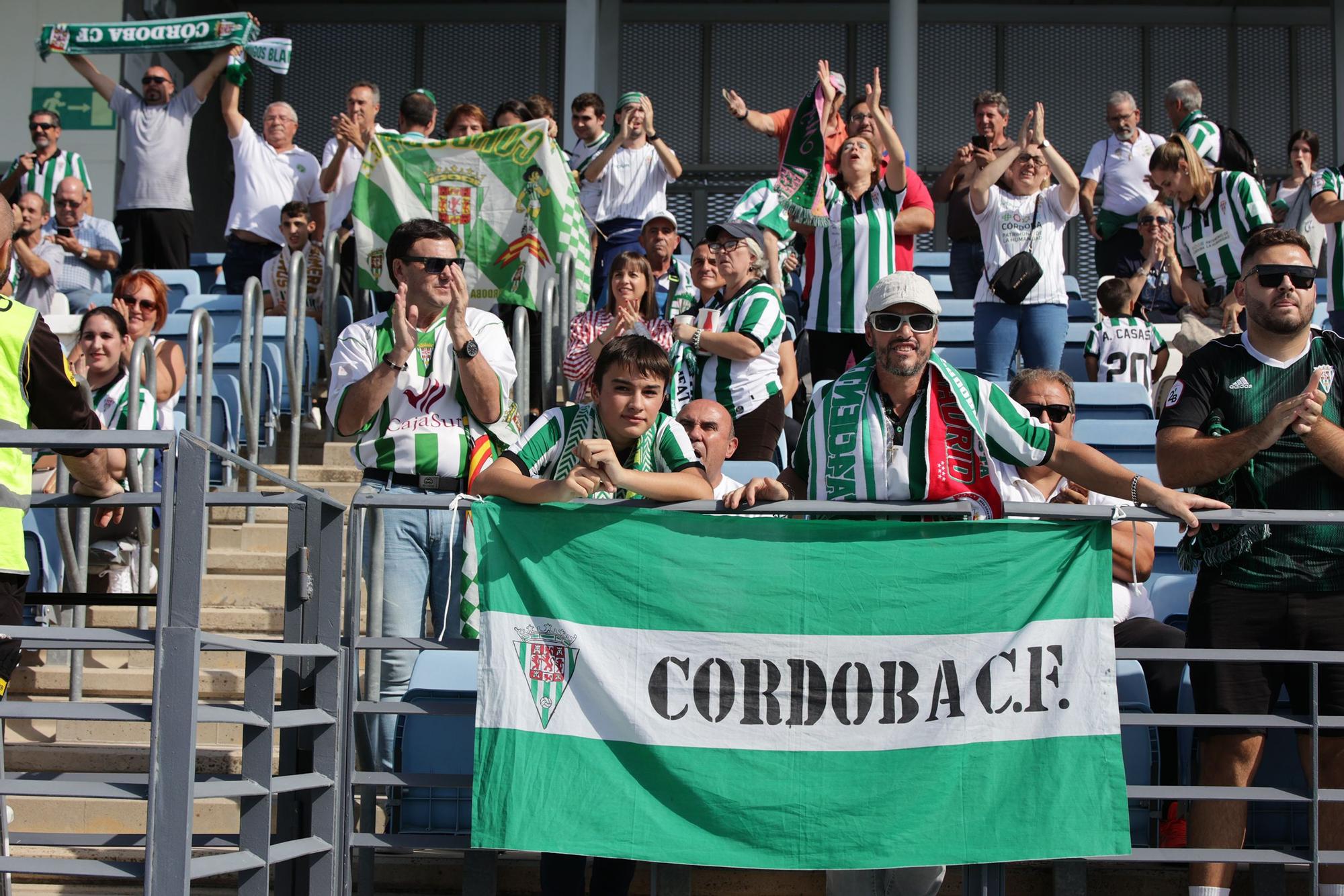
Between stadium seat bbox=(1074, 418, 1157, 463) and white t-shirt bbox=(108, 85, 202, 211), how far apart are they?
22.6 feet

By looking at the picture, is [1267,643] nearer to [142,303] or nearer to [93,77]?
[142,303]

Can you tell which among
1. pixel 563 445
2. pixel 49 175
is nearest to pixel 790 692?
pixel 563 445

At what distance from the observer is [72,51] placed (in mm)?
11328

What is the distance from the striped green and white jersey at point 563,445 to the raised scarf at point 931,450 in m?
0.48

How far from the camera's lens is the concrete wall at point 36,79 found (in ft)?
49.7

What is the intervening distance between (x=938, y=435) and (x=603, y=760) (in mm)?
1435

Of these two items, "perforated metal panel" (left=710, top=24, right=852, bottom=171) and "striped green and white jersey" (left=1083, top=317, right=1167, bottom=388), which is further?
"perforated metal panel" (left=710, top=24, right=852, bottom=171)

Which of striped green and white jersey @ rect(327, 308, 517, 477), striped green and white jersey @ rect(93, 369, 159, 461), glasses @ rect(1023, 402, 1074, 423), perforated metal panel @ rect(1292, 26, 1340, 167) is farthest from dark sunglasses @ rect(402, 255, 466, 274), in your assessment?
perforated metal panel @ rect(1292, 26, 1340, 167)

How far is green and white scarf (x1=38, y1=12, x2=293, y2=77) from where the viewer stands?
36.0 feet

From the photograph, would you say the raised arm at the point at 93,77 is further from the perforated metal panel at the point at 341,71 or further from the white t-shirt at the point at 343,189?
the perforated metal panel at the point at 341,71

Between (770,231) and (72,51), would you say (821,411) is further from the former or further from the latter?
(72,51)

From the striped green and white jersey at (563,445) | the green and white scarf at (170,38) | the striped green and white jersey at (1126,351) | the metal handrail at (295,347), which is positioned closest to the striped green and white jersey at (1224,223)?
the striped green and white jersey at (1126,351)

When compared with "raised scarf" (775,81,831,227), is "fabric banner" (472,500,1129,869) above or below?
below

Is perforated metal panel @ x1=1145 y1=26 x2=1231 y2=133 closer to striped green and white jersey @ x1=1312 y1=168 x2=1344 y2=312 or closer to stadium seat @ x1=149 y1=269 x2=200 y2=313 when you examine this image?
striped green and white jersey @ x1=1312 y1=168 x2=1344 y2=312
